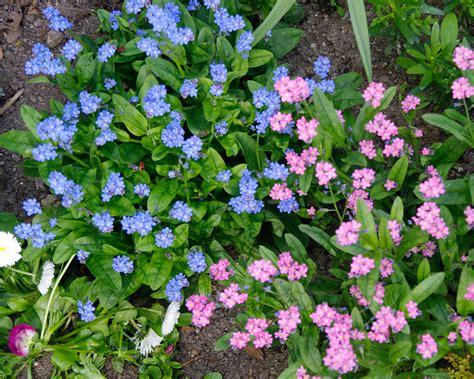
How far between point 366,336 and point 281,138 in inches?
42.7

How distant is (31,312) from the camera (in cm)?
365

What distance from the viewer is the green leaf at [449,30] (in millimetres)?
3436

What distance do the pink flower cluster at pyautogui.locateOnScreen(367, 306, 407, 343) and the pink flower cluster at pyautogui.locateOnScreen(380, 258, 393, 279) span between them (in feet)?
0.57

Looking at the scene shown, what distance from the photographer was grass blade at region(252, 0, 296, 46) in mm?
3438

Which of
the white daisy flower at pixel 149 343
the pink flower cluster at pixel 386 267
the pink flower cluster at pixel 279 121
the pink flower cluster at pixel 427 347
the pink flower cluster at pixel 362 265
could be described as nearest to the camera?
the pink flower cluster at pixel 427 347

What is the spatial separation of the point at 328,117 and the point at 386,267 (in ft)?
2.54

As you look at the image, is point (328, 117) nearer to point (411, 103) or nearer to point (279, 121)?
point (279, 121)

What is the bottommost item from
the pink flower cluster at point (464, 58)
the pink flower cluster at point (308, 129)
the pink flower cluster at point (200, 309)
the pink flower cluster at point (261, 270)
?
the pink flower cluster at point (200, 309)

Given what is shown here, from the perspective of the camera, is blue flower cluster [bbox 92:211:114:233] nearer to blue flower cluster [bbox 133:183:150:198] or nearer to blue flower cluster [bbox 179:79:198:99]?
blue flower cluster [bbox 133:183:150:198]

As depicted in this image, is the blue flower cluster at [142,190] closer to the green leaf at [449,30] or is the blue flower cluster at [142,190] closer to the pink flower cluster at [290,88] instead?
the pink flower cluster at [290,88]

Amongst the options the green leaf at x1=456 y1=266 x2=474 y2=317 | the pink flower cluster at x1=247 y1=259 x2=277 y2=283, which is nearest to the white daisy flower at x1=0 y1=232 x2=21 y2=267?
the pink flower cluster at x1=247 y1=259 x2=277 y2=283

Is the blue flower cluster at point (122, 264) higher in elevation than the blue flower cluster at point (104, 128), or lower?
lower

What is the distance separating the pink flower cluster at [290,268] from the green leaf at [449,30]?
4.64ft

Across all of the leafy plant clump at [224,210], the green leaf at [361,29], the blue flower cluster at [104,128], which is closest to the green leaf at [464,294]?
the leafy plant clump at [224,210]
